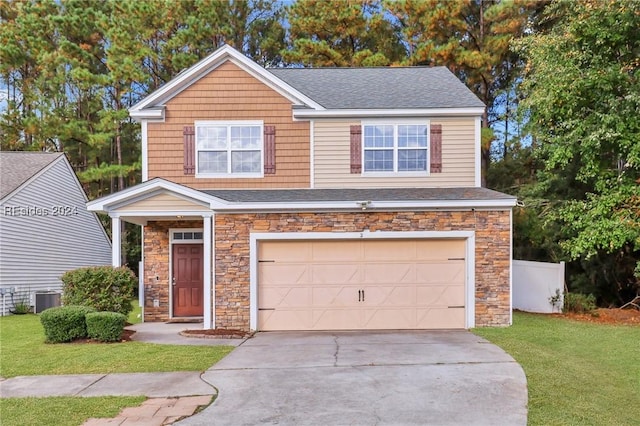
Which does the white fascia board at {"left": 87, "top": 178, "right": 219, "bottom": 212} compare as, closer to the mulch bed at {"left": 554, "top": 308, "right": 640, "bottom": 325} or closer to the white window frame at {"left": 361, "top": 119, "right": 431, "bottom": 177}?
the white window frame at {"left": 361, "top": 119, "right": 431, "bottom": 177}

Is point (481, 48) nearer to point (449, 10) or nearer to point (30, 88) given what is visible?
point (449, 10)

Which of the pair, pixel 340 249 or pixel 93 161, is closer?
pixel 340 249

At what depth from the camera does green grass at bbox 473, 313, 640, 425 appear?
235 inches

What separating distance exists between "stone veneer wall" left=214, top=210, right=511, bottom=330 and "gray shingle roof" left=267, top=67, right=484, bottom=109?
11.5 feet

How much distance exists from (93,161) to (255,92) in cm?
1873

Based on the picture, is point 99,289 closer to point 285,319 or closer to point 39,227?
point 285,319

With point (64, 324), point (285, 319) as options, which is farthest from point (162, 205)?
point (285, 319)

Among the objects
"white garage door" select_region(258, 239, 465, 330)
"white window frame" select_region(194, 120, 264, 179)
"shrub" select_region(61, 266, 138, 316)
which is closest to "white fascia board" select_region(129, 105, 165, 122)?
"white window frame" select_region(194, 120, 264, 179)

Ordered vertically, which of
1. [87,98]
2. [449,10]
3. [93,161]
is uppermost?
[449,10]

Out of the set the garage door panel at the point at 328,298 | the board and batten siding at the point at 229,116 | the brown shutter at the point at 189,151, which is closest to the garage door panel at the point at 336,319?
the garage door panel at the point at 328,298

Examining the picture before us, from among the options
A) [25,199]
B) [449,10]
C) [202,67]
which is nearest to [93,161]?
[25,199]

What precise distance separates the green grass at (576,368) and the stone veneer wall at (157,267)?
7967 millimetres

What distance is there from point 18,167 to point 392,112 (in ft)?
49.3

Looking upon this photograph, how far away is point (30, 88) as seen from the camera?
93.2 ft
